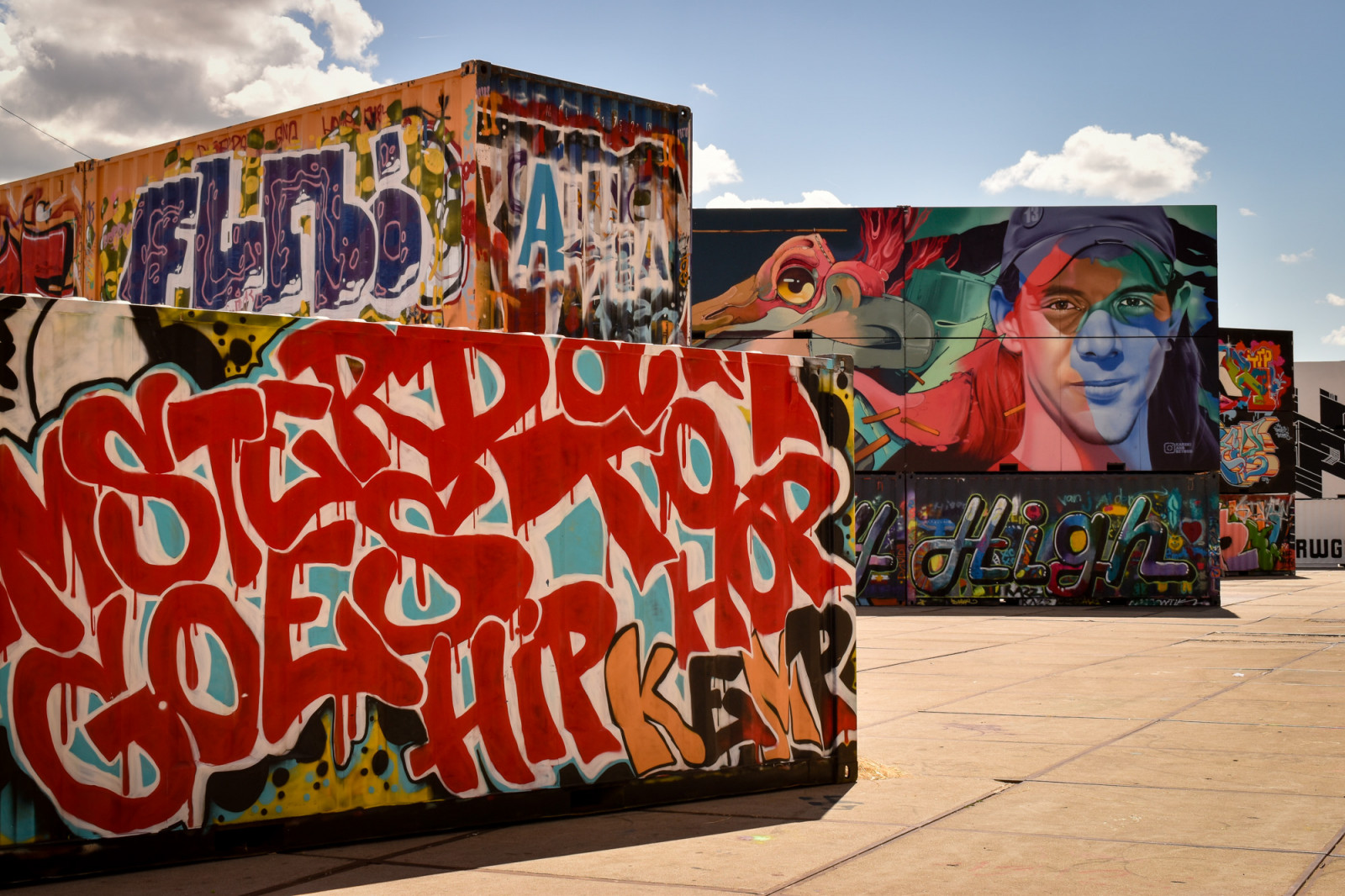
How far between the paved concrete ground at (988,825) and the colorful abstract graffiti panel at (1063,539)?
1357cm

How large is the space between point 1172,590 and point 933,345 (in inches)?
270

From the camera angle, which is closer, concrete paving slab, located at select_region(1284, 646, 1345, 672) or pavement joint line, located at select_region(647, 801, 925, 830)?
pavement joint line, located at select_region(647, 801, 925, 830)

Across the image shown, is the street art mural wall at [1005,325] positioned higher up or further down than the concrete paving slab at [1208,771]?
higher up

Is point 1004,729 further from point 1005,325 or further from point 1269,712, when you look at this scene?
point 1005,325

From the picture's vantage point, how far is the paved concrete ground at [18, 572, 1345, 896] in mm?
5383

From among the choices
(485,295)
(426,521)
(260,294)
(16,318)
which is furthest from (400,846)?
(260,294)

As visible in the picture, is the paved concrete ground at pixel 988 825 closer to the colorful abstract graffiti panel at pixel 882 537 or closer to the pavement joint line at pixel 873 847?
the pavement joint line at pixel 873 847

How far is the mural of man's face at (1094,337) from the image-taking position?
24828mm

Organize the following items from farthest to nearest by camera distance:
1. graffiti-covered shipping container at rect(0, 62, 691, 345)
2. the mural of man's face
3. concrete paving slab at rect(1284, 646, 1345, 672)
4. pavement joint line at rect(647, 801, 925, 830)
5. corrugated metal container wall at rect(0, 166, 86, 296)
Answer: the mural of man's face
concrete paving slab at rect(1284, 646, 1345, 672)
corrugated metal container wall at rect(0, 166, 86, 296)
graffiti-covered shipping container at rect(0, 62, 691, 345)
pavement joint line at rect(647, 801, 925, 830)

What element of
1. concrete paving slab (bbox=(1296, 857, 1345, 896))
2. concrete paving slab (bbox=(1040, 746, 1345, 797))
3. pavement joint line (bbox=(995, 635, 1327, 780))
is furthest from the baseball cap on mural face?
concrete paving slab (bbox=(1296, 857, 1345, 896))

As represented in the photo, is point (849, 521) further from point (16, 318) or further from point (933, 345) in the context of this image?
point (933, 345)

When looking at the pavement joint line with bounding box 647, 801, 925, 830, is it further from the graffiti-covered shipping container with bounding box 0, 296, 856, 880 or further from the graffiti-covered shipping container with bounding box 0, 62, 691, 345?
the graffiti-covered shipping container with bounding box 0, 62, 691, 345

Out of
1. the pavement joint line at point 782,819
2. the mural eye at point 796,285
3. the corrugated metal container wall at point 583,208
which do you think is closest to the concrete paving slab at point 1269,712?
the pavement joint line at point 782,819

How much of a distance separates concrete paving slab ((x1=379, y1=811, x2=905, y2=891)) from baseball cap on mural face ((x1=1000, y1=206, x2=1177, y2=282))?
20508 mm
